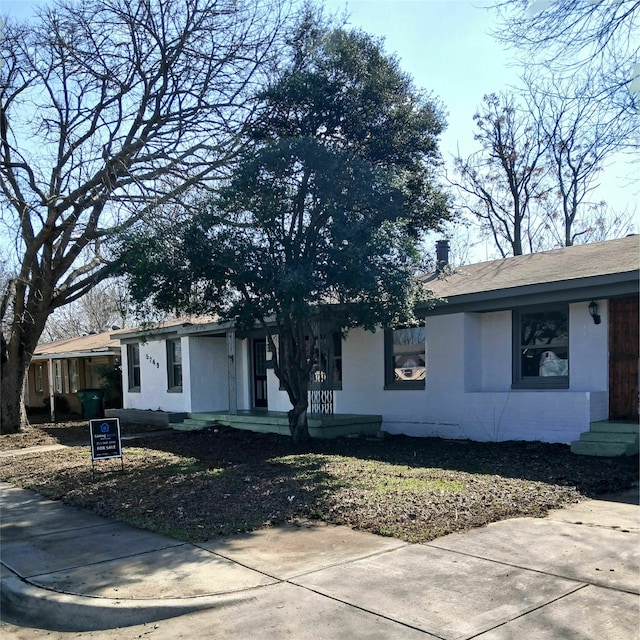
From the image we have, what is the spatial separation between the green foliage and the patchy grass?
2512mm

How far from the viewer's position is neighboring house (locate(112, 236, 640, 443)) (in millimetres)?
11219

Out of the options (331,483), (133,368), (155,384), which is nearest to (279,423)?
(331,483)

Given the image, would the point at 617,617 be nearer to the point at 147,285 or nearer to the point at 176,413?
the point at 147,285

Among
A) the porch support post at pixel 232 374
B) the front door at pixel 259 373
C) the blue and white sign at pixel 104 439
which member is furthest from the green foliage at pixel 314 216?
the front door at pixel 259 373

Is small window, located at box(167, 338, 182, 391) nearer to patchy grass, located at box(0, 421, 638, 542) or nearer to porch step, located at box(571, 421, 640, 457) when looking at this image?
patchy grass, located at box(0, 421, 638, 542)

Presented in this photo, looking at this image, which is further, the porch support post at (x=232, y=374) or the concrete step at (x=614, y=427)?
the porch support post at (x=232, y=374)

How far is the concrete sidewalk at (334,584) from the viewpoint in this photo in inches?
174

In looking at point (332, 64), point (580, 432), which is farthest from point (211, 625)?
point (332, 64)

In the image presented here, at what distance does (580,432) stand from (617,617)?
7.35 meters

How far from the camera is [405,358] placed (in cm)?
1456

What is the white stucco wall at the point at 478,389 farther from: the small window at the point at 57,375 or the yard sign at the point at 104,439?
the small window at the point at 57,375

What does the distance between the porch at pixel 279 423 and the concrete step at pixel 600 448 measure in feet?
15.7

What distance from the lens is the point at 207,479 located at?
31.5 ft

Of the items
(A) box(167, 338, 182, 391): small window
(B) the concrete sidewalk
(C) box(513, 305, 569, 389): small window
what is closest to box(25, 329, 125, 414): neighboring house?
(A) box(167, 338, 182, 391): small window
